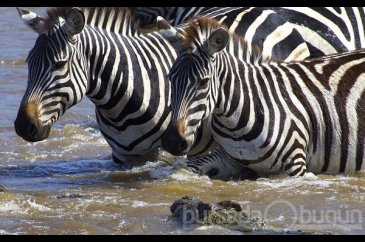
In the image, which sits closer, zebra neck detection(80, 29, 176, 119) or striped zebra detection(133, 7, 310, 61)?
zebra neck detection(80, 29, 176, 119)

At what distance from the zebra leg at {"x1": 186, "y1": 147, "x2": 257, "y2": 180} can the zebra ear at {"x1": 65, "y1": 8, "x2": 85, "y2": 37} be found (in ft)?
5.56

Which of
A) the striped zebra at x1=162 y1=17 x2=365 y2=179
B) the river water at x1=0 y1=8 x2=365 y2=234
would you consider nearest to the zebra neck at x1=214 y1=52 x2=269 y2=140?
the striped zebra at x1=162 y1=17 x2=365 y2=179

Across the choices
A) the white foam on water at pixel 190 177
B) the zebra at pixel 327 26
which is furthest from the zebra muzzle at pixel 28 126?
the zebra at pixel 327 26

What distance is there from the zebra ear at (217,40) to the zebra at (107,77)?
66 cm

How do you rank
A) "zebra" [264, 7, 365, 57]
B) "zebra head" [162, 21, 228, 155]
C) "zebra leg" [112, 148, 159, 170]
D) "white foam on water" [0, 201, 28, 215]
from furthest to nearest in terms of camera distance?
"zebra" [264, 7, 365, 57] < "zebra leg" [112, 148, 159, 170] < "zebra head" [162, 21, 228, 155] < "white foam on water" [0, 201, 28, 215]

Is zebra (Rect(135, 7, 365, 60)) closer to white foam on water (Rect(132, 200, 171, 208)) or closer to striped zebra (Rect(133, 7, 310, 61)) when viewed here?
striped zebra (Rect(133, 7, 310, 61))

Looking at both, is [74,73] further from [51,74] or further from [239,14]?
[239,14]

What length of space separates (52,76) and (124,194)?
1.20m

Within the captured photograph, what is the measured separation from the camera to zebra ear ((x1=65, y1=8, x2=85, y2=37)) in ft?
31.0

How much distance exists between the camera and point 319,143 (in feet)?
32.5

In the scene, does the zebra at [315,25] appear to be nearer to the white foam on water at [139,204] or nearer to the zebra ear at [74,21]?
the zebra ear at [74,21]

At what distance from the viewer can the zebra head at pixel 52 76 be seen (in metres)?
9.37

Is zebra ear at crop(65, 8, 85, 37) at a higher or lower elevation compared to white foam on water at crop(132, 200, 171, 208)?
higher
